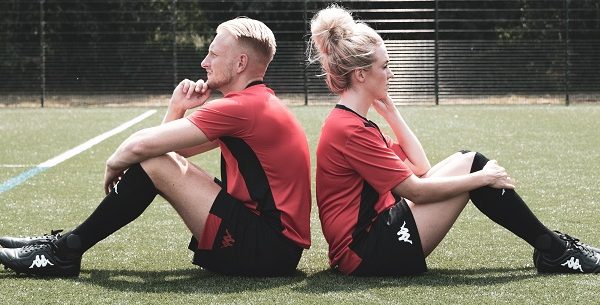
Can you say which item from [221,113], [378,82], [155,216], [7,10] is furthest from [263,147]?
[7,10]

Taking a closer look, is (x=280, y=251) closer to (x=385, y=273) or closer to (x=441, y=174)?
(x=385, y=273)

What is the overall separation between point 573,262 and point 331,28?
147 centimetres

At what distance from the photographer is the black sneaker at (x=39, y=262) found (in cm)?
447

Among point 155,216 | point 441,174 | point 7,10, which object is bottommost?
point 155,216

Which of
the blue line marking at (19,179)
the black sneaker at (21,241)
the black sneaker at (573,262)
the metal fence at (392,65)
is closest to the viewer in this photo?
the black sneaker at (573,262)

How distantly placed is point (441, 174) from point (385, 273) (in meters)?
0.49

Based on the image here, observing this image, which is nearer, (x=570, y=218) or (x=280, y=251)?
(x=280, y=251)

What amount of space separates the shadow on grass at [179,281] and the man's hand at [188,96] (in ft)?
2.52

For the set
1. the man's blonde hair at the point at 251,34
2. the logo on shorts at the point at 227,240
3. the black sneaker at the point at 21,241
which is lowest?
the black sneaker at the point at 21,241

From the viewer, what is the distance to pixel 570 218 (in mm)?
6277

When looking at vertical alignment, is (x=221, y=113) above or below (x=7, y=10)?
below

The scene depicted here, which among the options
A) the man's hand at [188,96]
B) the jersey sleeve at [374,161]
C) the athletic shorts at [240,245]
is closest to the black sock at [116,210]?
the athletic shorts at [240,245]

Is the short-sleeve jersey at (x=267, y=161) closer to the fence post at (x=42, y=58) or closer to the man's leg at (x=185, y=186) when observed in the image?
the man's leg at (x=185, y=186)

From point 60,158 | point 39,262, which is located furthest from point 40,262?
point 60,158
